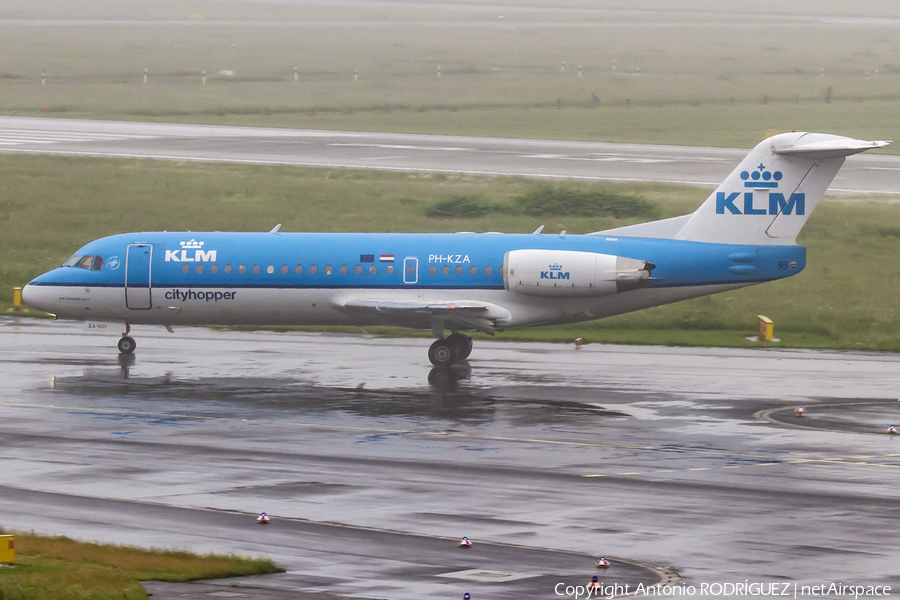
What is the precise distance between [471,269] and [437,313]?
1481mm

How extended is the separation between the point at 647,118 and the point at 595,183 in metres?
23.9

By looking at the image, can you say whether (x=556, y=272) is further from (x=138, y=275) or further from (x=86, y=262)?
(x=86, y=262)

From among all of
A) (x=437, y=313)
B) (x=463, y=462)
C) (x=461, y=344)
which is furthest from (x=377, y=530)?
(x=461, y=344)

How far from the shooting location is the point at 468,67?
332 feet

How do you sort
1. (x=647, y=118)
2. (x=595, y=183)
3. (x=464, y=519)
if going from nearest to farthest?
(x=464, y=519)
(x=595, y=183)
(x=647, y=118)

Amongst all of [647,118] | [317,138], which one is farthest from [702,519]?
[647,118]

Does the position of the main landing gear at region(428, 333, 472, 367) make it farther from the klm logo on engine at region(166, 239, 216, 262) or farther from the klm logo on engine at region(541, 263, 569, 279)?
the klm logo on engine at region(166, 239, 216, 262)

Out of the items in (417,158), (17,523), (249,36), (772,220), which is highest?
(249,36)

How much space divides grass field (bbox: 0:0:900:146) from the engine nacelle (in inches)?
1386

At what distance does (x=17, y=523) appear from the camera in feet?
57.4

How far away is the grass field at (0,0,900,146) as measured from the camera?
242ft

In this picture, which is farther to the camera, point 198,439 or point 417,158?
point 417,158

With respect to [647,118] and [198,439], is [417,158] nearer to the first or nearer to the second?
[647,118]

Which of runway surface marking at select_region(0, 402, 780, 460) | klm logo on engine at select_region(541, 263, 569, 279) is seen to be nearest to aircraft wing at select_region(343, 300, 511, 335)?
klm logo on engine at select_region(541, 263, 569, 279)
